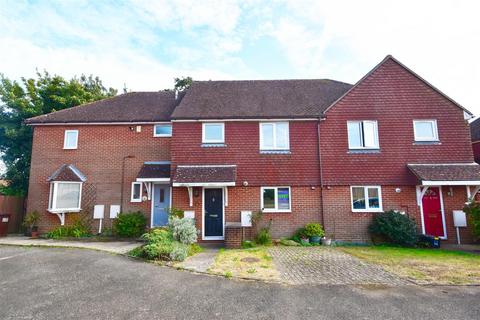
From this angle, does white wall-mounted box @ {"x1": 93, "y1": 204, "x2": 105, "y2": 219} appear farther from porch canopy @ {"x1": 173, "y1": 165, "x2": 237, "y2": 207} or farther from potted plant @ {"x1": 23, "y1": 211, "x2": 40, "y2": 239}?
porch canopy @ {"x1": 173, "y1": 165, "x2": 237, "y2": 207}

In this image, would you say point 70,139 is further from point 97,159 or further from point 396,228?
point 396,228

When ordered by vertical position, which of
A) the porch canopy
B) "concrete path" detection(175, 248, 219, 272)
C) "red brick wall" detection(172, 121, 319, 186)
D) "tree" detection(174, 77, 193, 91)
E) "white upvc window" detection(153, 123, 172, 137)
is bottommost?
"concrete path" detection(175, 248, 219, 272)

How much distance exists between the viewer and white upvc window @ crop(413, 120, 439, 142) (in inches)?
461

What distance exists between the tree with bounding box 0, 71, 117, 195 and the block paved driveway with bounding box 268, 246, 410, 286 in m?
17.5

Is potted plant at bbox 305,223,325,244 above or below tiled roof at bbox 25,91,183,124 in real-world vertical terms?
below

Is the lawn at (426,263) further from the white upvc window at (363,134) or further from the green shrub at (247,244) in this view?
the white upvc window at (363,134)

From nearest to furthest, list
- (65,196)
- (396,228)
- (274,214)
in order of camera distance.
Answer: (396,228), (274,214), (65,196)

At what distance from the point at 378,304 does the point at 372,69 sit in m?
11.1

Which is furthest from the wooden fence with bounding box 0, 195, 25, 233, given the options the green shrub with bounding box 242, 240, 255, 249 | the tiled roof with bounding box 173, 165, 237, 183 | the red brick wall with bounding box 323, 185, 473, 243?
the red brick wall with bounding box 323, 185, 473, 243

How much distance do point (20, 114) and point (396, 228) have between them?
22778 millimetres

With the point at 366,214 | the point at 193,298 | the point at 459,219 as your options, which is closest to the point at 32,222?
the point at 193,298

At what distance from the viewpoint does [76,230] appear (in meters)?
12.0

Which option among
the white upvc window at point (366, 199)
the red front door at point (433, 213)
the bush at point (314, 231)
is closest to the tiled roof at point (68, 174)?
the bush at point (314, 231)

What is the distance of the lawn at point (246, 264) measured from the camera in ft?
21.8
